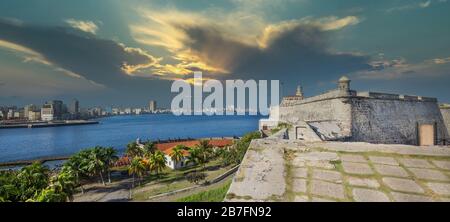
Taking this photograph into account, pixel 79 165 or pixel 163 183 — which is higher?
pixel 79 165

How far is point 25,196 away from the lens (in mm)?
22609

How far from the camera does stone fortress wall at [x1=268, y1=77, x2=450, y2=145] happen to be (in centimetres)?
2575

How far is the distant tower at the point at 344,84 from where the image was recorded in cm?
2636

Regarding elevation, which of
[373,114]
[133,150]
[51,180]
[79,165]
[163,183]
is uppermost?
[373,114]

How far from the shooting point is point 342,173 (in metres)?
2.22

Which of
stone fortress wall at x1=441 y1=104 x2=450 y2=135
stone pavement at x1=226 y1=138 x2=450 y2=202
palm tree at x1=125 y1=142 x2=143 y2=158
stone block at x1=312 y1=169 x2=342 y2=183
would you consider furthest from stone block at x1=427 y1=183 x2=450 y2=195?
palm tree at x1=125 y1=142 x2=143 y2=158

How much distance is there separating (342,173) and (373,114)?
2917cm

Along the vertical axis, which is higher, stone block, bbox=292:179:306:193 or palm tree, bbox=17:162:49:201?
stone block, bbox=292:179:306:193

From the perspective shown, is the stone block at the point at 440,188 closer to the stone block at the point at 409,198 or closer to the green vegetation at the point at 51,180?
the stone block at the point at 409,198

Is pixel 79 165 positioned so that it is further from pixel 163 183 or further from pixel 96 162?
pixel 163 183

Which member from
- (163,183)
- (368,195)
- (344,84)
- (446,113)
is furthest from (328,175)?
(446,113)

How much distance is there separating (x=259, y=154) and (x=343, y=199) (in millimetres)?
950

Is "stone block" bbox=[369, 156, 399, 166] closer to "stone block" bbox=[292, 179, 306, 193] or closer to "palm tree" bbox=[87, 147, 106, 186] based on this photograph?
"stone block" bbox=[292, 179, 306, 193]
